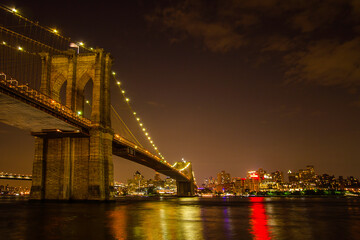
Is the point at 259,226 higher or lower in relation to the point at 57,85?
lower

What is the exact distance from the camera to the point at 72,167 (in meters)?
36.5

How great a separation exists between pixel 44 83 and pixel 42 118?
1058cm

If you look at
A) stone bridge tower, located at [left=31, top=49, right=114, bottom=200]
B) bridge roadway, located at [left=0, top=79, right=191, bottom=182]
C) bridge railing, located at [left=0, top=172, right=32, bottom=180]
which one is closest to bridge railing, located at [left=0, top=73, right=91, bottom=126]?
bridge roadway, located at [left=0, top=79, right=191, bottom=182]

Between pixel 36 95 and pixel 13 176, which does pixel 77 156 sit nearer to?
pixel 36 95

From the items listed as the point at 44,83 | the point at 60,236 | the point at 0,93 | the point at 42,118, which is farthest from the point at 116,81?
the point at 60,236

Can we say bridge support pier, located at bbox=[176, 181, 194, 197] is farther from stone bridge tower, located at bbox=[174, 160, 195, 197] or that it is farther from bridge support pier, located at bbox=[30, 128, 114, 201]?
bridge support pier, located at bbox=[30, 128, 114, 201]

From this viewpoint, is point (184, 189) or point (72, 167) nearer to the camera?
point (72, 167)

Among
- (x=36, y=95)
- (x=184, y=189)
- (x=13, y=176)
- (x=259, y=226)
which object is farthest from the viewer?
(x=184, y=189)

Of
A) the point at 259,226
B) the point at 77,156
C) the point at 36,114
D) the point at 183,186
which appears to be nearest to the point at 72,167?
the point at 77,156

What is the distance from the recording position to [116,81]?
165 feet

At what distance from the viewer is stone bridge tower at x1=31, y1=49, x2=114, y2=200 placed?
35375 millimetres

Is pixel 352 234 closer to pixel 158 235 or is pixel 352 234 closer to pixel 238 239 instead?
pixel 238 239

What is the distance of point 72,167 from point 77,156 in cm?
133

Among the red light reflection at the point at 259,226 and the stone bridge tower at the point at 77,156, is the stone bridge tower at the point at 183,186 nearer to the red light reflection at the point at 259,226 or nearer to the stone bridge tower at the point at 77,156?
the stone bridge tower at the point at 77,156
